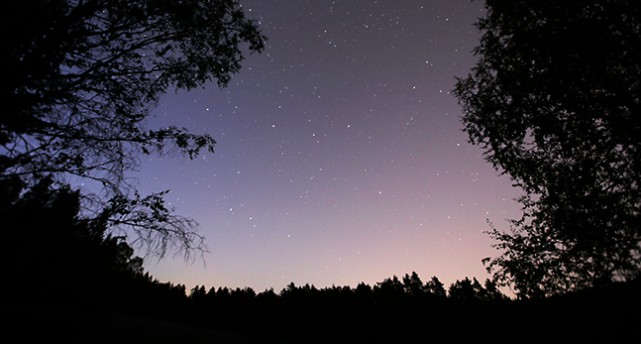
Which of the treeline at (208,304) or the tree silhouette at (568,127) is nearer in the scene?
the treeline at (208,304)

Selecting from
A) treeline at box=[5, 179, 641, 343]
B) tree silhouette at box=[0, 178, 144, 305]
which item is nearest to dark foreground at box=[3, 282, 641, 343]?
treeline at box=[5, 179, 641, 343]

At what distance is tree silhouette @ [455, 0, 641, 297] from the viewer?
7.44 m

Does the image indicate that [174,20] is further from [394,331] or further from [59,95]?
[394,331]

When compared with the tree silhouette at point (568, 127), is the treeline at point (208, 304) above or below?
below

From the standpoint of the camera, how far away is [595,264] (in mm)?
7594

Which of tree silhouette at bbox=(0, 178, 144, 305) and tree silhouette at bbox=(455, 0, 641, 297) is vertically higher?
tree silhouette at bbox=(455, 0, 641, 297)

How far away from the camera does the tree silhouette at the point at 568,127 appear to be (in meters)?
7.44

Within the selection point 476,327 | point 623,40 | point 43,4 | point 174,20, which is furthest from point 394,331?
point 43,4

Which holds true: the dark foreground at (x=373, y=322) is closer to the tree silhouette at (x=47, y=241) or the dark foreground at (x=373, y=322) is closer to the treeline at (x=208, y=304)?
the treeline at (x=208, y=304)

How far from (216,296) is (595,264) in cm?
1720

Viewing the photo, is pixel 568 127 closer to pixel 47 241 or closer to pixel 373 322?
pixel 373 322

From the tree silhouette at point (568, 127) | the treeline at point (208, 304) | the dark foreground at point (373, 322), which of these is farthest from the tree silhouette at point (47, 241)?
the tree silhouette at point (568, 127)

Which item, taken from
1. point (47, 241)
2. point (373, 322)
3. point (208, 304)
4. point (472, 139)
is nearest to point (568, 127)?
point (472, 139)

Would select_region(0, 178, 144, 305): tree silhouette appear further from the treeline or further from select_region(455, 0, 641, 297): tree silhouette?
select_region(455, 0, 641, 297): tree silhouette
